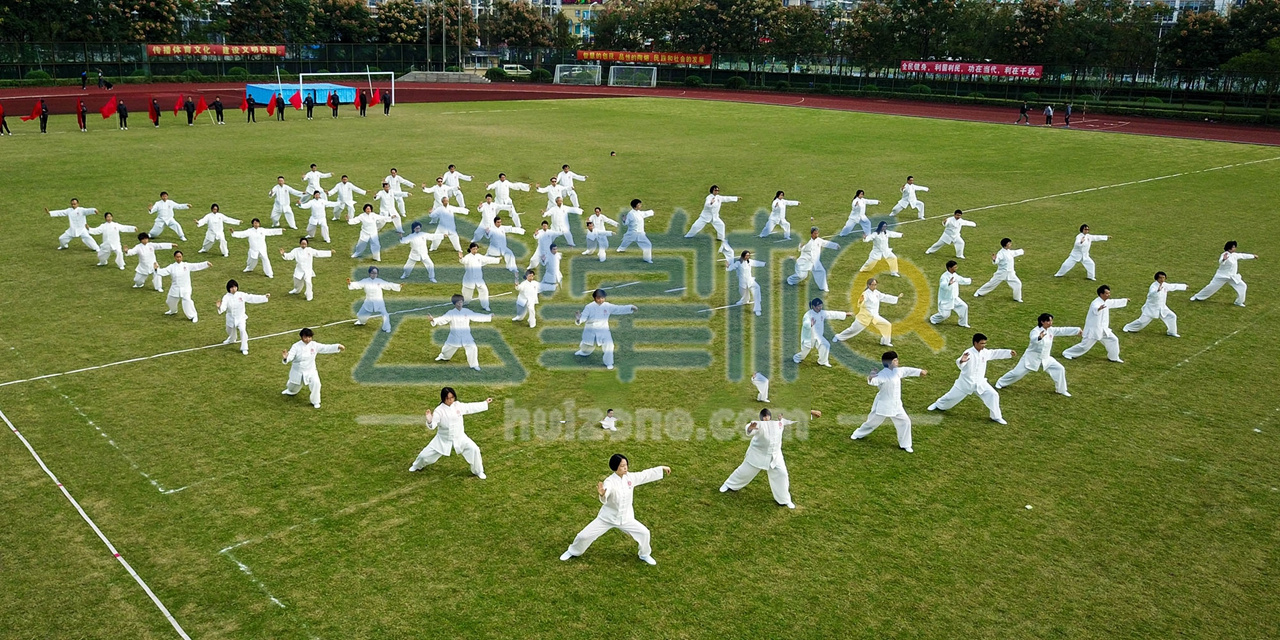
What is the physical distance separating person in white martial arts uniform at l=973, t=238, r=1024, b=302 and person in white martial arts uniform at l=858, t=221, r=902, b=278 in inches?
86.8

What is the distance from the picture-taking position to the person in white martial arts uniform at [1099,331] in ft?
51.5

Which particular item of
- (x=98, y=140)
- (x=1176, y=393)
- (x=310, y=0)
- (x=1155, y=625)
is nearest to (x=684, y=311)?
(x=1176, y=393)

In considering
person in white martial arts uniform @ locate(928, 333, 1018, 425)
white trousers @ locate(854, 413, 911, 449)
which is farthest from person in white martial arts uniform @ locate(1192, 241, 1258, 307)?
white trousers @ locate(854, 413, 911, 449)

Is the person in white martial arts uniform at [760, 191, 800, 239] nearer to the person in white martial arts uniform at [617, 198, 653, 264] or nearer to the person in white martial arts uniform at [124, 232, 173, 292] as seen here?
the person in white martial arts uniform at [617, 198, 653, 264]

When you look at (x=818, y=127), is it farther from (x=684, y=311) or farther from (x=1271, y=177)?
(x=684, y=311)

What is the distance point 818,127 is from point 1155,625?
40.9 meters

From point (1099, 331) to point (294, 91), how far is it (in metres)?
48.4

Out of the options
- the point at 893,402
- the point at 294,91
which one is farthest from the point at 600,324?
the point at 294,91

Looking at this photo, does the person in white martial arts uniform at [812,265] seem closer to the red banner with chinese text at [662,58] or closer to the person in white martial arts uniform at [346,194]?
the person in white martial arts uniform at [346,194]

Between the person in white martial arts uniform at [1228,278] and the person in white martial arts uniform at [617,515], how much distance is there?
1536 cm

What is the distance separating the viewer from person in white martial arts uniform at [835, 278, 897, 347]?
640 inches

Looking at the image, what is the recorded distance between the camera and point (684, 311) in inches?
726

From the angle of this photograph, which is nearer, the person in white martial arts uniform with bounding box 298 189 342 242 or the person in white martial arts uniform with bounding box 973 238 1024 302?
the person in white martial arts uniform with bounding box 973 238 1024 302

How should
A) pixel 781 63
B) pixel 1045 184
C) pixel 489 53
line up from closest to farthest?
pixel 1045 184 → pixel 781 63 → pixel 489 53
